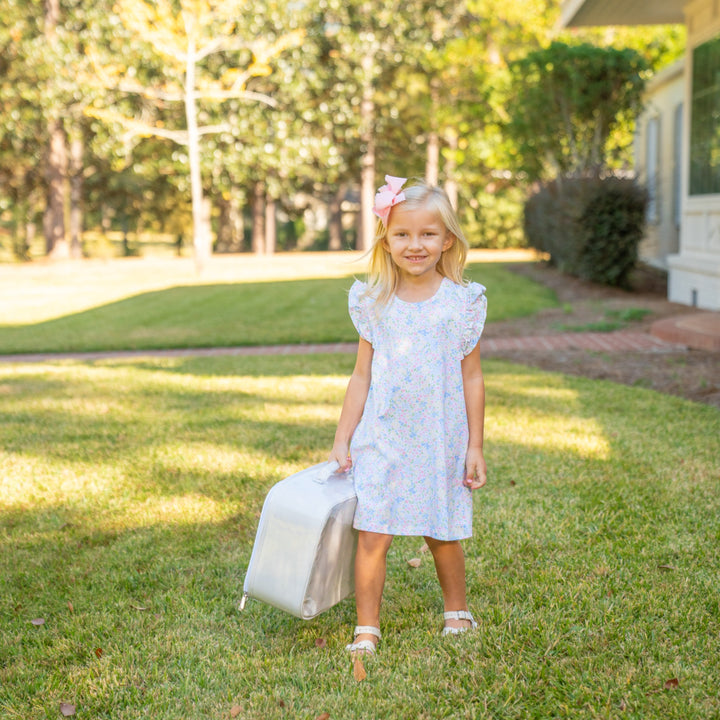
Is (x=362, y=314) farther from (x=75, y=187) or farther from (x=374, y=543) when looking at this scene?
(x=75, y=187)

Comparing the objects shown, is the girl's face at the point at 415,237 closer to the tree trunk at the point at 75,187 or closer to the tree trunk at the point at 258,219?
the tree trunk at the point at 75,187

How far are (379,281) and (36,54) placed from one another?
23.4 m

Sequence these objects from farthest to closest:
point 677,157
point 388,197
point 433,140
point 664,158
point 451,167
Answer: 1. point 451,167
2. point 433,140
3. point 664,158
4. point 677,157
5. point 388,197

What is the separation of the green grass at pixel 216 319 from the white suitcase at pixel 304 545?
5.86 metres

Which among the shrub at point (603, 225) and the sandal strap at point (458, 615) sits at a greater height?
the shrub at point (603, 225)

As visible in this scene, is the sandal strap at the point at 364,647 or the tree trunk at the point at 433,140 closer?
the sandal strap at the point at 364,647

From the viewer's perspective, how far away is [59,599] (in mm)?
2930

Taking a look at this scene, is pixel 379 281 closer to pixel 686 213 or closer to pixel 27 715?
pixel 27 715

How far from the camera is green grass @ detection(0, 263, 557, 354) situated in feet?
30.4

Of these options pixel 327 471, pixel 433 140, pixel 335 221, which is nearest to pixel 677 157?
pixel 433 140

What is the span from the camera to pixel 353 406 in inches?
103

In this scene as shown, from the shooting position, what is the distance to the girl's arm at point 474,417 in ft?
8.29

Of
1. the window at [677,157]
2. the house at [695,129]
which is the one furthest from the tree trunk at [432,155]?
the house at [695,129]

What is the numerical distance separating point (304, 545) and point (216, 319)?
870 centimetres
